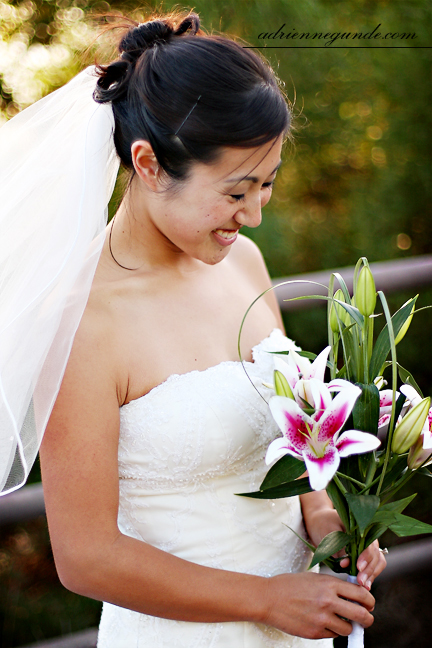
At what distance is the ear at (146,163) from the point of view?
45.6 inches

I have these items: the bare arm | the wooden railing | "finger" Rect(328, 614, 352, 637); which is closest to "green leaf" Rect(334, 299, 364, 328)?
the bare arm

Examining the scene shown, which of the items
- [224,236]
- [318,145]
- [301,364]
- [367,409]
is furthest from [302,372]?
[318,145]

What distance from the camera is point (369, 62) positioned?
2.92 meters

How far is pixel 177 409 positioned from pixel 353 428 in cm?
32

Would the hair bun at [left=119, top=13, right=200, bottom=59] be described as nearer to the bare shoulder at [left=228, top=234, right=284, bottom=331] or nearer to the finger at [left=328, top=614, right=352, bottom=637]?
the bare shoulder at [left=228, top=234, right=284, bottom=331]

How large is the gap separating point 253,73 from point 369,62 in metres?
2.04

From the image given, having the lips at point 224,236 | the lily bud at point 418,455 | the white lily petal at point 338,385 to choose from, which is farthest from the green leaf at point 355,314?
the lips at point 224,236

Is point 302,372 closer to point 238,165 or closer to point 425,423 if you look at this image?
point 425,423

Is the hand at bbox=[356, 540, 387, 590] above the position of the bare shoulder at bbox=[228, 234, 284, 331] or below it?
below

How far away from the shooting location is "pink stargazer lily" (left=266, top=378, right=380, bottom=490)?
0.94m

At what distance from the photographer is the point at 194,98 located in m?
1.10

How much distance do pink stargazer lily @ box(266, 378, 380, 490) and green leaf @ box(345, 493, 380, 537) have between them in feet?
0.35

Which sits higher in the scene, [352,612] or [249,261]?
[249,261]

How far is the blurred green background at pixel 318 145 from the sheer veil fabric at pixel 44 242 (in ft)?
4.47
